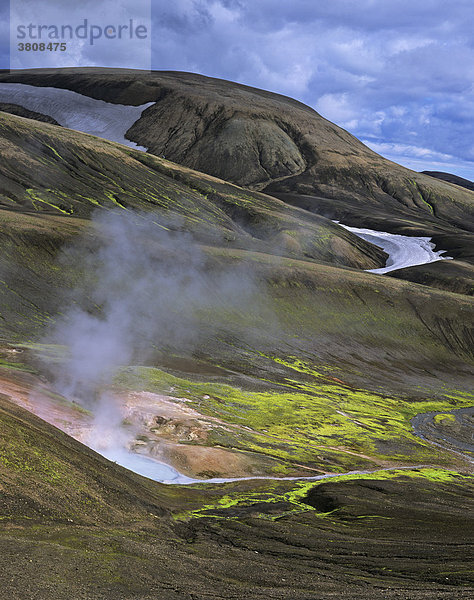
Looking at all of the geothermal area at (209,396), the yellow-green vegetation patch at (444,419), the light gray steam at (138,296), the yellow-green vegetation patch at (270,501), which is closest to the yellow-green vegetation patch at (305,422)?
the geothermal area at (209,396)

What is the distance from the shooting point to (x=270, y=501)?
3372cm

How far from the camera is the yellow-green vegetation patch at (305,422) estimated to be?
47500 millimetres

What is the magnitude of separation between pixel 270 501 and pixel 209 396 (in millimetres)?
24257

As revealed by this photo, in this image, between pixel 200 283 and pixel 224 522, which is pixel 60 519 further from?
pixel 200 283

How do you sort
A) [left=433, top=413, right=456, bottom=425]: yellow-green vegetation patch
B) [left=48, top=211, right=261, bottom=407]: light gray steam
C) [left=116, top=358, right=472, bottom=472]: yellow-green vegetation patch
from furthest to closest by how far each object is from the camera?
1. [left=433, top=413, right=456, bottom=425]: yellow-green vegetation patch
2. [left=48, top=211, right=261, bottom=407]: light gray steam
3. [left=116, top=358, right=472, bottom=472]: yellow-green vegetation patch

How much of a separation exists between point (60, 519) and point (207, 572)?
18.3 feet

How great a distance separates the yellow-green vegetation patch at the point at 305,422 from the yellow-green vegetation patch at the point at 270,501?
3879 millimetres

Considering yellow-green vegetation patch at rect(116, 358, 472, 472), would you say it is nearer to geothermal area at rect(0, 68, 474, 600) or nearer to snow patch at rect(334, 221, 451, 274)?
geothermal area at rect(0, 68, 474, 600)

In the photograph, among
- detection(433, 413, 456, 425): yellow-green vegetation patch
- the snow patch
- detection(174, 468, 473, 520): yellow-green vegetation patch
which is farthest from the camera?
the snow patch

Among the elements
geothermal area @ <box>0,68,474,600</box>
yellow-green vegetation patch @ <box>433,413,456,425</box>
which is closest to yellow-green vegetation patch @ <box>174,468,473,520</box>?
geothermal area @ <box>0,68,474,600</box>

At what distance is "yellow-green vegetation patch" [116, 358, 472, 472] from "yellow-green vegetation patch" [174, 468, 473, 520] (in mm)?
3879

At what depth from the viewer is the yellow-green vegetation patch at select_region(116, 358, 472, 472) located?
47.5 m

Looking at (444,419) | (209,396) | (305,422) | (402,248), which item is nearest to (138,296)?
(209,396)

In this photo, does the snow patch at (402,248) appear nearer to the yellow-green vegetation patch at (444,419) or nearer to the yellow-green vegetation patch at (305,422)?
the yellow-green vegetation patch at (444,419)
